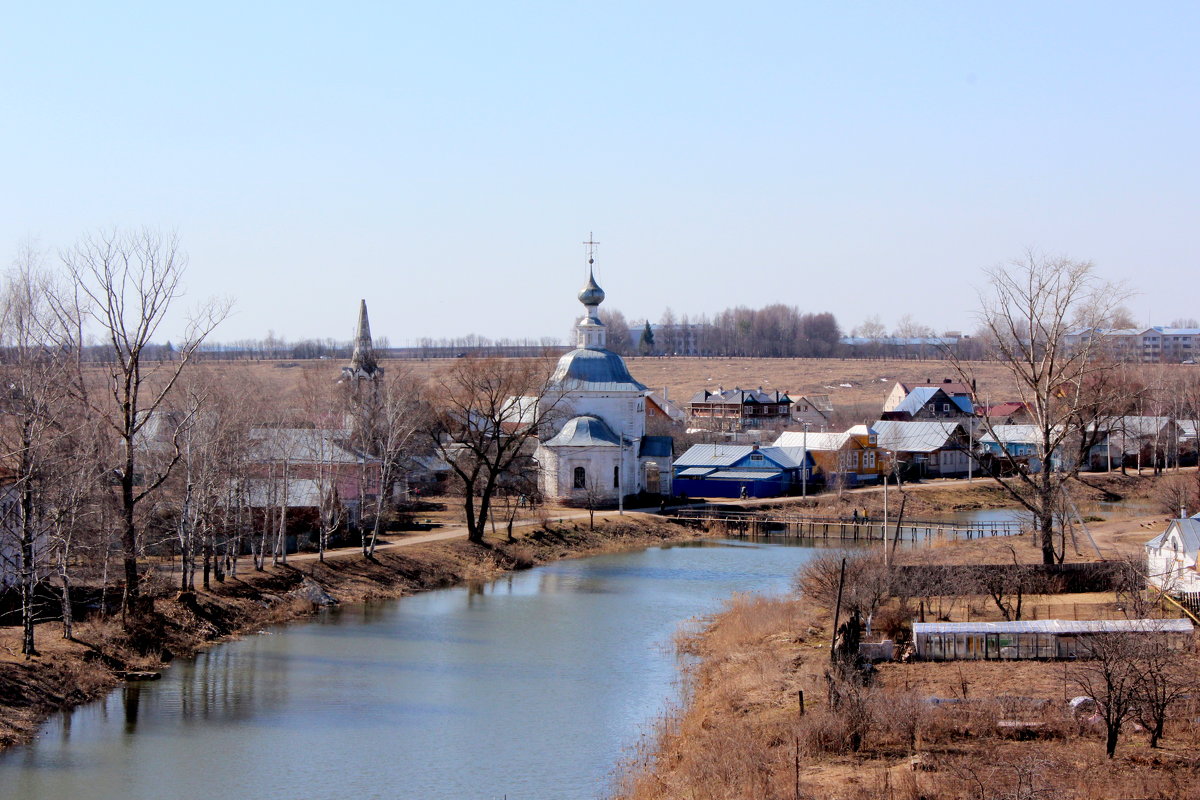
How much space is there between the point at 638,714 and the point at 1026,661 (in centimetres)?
647

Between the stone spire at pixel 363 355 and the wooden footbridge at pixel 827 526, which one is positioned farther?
the stone spire at pixel 363 355

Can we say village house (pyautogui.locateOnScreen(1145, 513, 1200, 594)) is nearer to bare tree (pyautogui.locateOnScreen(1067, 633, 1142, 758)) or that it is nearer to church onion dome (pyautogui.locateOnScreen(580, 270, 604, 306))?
bare tree (pyautogui.locateOnScreen(1067, 633, 1142, 758))

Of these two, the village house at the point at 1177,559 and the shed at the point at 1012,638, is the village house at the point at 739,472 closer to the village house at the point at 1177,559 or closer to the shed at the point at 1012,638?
the village house at the point at 1177,559

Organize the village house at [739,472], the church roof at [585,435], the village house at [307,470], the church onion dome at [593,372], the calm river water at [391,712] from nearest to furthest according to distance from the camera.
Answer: the calm river water at [391,712] → the village house at [307,470] → the church roof at [585,435] → the church onion dome at [593,372] → the village house at [739,472]

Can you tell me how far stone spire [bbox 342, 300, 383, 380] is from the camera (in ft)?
201

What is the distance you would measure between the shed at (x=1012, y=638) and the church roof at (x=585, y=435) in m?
26.6

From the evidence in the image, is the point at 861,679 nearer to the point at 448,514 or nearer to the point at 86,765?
the point at 86,765

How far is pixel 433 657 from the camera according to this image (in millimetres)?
24875

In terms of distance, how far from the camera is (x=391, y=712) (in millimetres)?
20750

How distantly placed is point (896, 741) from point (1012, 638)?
5.72 metres

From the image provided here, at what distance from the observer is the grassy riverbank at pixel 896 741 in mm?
14250

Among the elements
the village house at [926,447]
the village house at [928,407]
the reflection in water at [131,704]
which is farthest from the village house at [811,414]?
the reflection in water at [131,704]

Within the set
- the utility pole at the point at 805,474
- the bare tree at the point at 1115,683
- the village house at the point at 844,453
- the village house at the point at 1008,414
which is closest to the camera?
the bare tree at the point at 1115,683

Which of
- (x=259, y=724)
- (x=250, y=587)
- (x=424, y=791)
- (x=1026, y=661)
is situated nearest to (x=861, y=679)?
(x=1026, y=661)
